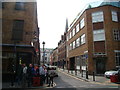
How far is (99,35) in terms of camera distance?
86.1 feet

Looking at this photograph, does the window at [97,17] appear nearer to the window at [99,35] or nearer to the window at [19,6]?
the window at [99,35]

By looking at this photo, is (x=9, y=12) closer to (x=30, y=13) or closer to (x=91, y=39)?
(x=30, y=13)

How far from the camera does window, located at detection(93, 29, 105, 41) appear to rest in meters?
26.0

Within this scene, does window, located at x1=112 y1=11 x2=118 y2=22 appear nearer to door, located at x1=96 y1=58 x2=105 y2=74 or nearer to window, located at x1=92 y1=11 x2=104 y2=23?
window, located at x1=92 y1=11 x2=104 y2=23

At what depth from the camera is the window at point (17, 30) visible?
55.1 feet

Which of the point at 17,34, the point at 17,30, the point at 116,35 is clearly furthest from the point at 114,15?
the point at 17,34

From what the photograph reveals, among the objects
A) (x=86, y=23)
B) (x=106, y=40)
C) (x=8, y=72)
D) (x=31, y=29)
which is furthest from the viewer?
(x=86, y=23)

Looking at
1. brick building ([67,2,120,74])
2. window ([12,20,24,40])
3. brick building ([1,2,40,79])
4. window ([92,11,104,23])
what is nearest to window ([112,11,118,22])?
brick building ([67,2,120,74])

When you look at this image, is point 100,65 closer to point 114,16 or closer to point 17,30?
point 114,16

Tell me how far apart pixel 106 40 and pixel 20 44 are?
15.7 metres

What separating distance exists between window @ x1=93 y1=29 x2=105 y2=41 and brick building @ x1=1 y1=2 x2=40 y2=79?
13.2 metres

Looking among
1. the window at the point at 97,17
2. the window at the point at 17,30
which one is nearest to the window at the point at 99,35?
the window at the point at 97,17

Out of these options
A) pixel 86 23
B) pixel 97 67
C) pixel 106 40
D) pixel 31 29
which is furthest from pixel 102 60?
pixel 31 29

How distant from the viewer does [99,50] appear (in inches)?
1013
